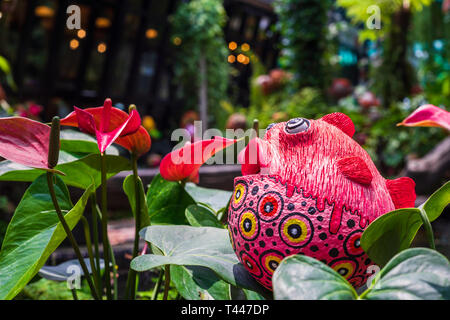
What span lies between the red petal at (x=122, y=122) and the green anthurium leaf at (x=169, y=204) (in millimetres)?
94

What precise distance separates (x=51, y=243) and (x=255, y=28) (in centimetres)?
657

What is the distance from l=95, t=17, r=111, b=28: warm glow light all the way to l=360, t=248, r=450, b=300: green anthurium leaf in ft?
15.1

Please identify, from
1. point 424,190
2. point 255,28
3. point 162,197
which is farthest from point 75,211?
point 255,28

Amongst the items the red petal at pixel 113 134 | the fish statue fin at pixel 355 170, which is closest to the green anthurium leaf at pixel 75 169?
the red petal at pixel 113 134

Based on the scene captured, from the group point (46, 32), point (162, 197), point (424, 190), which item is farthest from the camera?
point (46, 32)

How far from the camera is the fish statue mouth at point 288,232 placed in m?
0.42

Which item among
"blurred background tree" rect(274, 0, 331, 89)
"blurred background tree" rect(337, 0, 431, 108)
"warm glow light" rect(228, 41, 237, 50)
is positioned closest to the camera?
"blurred background tree" rect(337, 0, 431, 108)

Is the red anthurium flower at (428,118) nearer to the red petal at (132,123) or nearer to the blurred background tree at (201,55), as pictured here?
the red petal at (132,123)

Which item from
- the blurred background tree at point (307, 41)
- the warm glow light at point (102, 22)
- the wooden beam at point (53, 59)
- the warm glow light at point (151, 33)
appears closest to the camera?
the blurred background tree at point (307, 41)

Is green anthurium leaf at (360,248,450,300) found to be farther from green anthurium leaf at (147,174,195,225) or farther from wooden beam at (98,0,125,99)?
wooden beam at (98,0,125,99)

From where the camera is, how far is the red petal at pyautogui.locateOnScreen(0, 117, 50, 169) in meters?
0.43

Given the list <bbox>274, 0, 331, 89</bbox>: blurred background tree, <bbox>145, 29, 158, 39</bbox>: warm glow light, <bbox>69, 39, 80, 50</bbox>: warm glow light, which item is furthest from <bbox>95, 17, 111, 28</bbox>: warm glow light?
<bbox>274, 0, 331, 89</bbox>: blurred background tree
